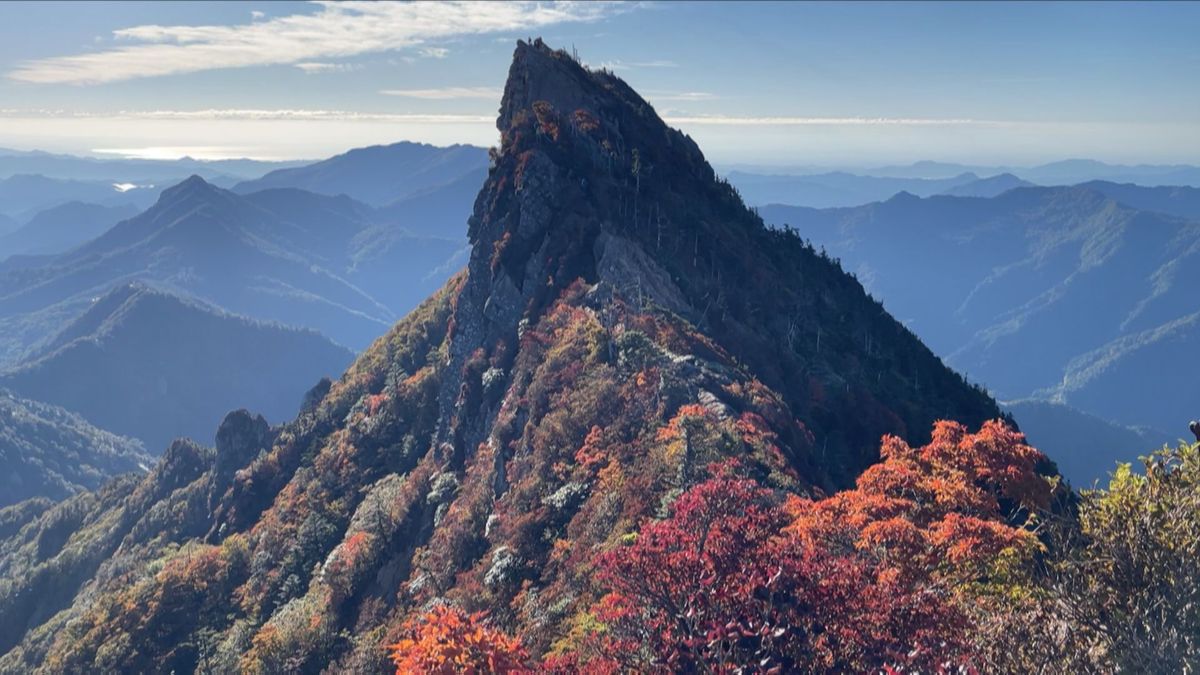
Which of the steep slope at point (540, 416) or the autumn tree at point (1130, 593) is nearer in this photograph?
the autumn tree at point (1130, 593)

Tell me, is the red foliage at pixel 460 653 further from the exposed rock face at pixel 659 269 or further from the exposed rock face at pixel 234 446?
the exposed rock face at pixel 234 446

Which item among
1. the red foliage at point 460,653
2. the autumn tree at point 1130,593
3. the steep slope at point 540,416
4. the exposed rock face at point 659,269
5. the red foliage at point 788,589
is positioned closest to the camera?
the autumn tree at point 1130,593

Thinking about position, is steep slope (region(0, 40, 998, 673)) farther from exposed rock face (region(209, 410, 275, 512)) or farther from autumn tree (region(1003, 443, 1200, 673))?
autumn tree (region(1003, 443, 1200, 673))

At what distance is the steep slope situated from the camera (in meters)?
60.1

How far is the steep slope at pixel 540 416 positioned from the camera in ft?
197

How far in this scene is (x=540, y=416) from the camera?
74.4 meters

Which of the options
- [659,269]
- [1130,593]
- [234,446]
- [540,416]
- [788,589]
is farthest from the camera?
[234,446]

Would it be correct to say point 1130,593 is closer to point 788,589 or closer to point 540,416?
point 788,589

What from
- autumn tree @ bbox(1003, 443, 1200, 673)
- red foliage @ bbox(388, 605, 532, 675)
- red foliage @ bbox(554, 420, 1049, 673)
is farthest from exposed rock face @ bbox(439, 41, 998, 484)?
red foliage @ bbox(388, 605, 532, 675)

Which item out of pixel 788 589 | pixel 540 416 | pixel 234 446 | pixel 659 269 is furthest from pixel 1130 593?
pixel 234 446

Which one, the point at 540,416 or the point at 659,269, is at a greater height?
the point at 659,269

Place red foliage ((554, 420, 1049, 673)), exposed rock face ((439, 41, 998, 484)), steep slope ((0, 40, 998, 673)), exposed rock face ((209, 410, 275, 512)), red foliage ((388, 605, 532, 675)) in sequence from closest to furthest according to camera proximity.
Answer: red foliage ((554, 420, 1049, 673)) < red foliage ((388, 605, 532, 675)) < steep slope ((0, 40, 998, 673)) < exposed rock face ((439, 41, 998, 484)) < exposed rock face ((209, 410, 275, 512))

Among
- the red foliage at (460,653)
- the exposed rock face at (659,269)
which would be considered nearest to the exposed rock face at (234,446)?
the exposed rock face at (659,269)

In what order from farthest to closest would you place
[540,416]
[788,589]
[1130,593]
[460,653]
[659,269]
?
[659,269], [540,416], [788,589], [460,653], [1130,593]
